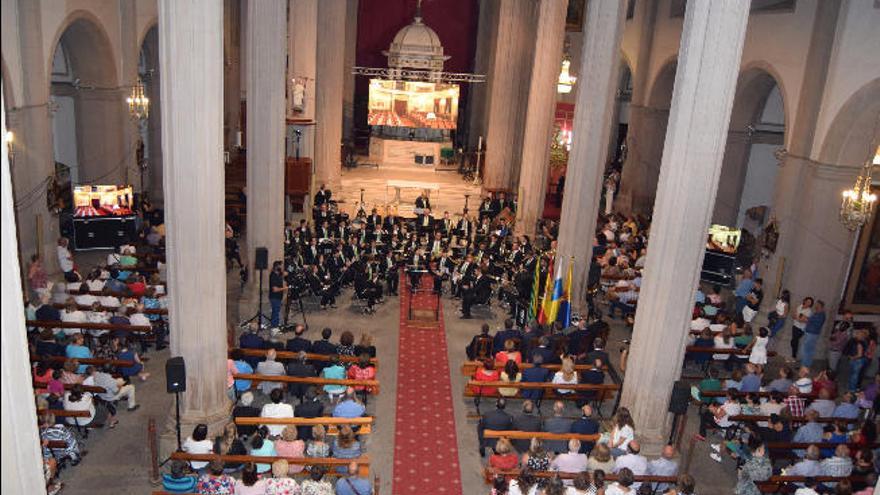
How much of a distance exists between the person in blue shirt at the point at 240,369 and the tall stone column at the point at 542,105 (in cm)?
1126

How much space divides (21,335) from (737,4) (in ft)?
28.5

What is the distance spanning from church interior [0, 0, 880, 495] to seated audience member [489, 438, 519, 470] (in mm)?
94

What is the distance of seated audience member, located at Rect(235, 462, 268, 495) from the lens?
327 inches

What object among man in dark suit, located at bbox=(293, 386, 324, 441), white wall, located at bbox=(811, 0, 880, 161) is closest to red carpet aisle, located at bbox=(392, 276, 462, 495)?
man in dark suit, located at bbox=(293, 386, 324, 441)

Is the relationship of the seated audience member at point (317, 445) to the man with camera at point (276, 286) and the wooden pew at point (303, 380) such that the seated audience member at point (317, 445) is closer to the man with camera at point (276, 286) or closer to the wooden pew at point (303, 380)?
the wooden pew at point (303, 380)

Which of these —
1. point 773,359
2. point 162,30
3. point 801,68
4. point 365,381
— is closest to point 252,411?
point 365,381

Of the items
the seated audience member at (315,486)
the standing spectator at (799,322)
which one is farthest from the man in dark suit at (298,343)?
the standing spectator at (799,322)

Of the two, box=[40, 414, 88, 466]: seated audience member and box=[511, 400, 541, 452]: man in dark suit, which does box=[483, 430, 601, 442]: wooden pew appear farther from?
box=[40, 414, 88, 466]: seated audience member

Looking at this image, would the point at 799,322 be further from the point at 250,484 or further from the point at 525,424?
the point at 250,484

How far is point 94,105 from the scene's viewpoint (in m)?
19.8

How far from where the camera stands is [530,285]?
1633cm

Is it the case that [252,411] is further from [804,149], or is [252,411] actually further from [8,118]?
[804,149]

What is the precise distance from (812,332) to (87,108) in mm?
18440

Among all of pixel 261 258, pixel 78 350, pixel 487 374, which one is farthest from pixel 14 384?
pixel 261 258
